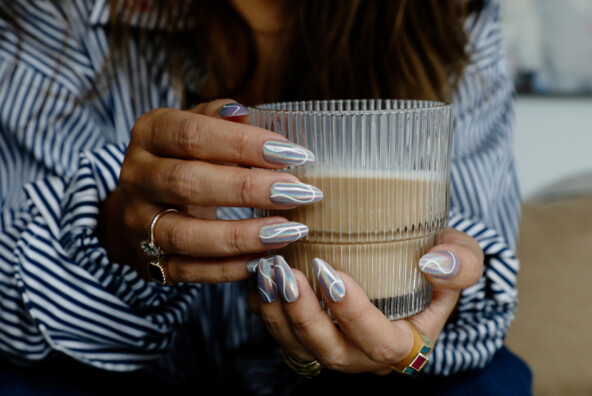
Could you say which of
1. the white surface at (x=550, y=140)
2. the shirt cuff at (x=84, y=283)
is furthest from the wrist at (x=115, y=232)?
the white surface at (x=550, y=140)

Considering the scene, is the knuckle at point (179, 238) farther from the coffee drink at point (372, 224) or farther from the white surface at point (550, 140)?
the white surface at point (550, 140)

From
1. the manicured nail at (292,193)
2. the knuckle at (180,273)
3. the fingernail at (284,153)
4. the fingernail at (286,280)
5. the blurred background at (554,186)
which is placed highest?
the fingernail at (284,153)

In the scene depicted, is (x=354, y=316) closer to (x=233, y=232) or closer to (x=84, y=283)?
(x=233, y=232)

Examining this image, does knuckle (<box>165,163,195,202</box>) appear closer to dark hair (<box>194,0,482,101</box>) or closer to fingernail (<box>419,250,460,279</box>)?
fingernail (<box>419,250,460,279</box>)

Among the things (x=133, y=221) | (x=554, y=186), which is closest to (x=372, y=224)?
(x=133, y=221)

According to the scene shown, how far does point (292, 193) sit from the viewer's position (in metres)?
0.46

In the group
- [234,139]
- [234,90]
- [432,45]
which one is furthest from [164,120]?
[432,45]

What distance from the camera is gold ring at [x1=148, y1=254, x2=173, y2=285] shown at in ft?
1.84

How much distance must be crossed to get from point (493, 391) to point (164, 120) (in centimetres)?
59

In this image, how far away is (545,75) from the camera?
88.5 inches

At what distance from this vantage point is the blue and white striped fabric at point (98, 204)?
0.72 meters

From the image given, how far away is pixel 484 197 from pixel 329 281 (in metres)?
0.54

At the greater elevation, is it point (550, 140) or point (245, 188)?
point (245, 188)

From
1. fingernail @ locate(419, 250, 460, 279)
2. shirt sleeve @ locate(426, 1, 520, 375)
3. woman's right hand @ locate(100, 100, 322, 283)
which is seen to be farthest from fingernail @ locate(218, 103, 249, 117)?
shirt sleeve @ locate(426, 1, 520, 375)
